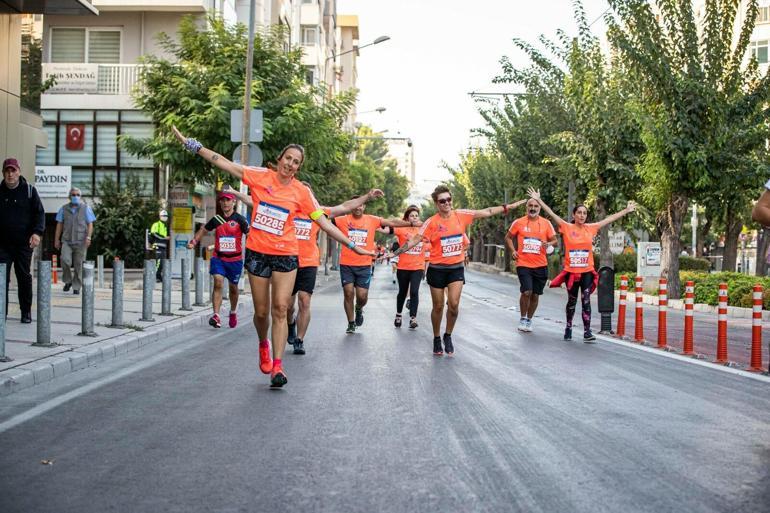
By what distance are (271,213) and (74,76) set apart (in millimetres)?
28836

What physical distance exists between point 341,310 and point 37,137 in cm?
711

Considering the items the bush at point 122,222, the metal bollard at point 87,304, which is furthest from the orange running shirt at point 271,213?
the bush at point 122,222

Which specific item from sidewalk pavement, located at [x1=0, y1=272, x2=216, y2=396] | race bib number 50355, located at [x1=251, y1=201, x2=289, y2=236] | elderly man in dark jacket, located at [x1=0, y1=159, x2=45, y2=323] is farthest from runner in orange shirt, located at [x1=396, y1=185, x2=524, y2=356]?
elderly man in dark jacket, located at [x1=0, y1=159, x2=45, y2=323]

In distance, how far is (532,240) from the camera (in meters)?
14.1

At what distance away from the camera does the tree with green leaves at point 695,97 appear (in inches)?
989

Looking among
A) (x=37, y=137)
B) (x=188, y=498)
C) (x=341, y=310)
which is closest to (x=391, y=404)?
(x=188, y=498)

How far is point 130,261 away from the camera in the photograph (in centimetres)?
3203

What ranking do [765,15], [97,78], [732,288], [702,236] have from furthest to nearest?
1. [765,15]
2. [702,236]
3. [97,78]
4. [732,288]

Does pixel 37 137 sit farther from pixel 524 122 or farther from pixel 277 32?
pixel 524 122

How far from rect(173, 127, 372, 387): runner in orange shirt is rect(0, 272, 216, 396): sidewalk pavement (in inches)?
77.4

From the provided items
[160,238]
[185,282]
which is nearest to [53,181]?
[160,238]

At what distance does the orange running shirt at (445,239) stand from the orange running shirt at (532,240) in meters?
3.18

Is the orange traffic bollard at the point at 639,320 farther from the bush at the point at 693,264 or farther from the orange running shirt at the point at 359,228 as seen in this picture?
the bush at the point at 693,264

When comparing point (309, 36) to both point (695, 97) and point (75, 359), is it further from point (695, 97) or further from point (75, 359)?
point (75, 359)
